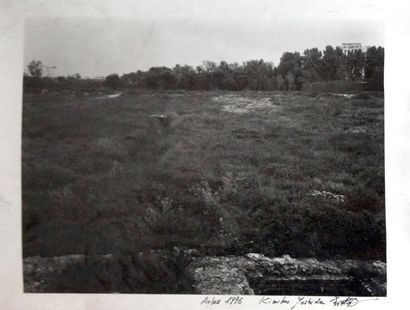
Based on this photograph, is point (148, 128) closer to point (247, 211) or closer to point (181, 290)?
point (247, 211)

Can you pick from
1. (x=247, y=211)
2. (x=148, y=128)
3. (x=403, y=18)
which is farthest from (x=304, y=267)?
(x=403, y=18)

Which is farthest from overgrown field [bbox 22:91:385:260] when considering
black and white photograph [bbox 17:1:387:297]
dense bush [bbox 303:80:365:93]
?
dense bush [bbox 303:80:365:93]

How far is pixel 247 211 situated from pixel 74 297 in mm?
2893

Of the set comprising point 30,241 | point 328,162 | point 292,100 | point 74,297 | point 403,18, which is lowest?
point 74,297

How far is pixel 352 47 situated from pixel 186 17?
8.74 feet

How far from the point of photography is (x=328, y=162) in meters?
5.93

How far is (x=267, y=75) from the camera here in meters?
6.07

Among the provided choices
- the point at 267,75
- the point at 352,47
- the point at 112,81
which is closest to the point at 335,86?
the point at 352,47

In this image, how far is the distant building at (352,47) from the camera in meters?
5.87

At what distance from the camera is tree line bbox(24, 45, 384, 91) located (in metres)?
5.83

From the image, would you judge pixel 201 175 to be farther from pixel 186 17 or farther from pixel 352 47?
pixel 352 47

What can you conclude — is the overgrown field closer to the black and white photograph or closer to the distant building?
the black and white photograph

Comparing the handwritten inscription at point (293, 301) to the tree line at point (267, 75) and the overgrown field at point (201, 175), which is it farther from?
the tree line at point (267, 75)

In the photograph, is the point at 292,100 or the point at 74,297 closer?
the point at 74,297
